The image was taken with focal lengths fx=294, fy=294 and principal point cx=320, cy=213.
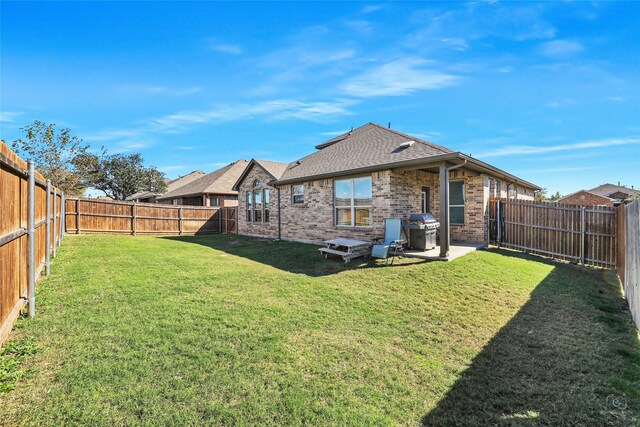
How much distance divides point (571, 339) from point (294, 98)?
458 inches

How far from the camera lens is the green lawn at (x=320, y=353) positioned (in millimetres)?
2664

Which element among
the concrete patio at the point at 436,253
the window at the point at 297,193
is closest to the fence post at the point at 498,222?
the concrete patio at the point at 436,253

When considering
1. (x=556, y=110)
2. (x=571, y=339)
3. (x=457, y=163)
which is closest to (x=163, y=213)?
(x=457, y=163)

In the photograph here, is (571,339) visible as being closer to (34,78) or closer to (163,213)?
(34,78)

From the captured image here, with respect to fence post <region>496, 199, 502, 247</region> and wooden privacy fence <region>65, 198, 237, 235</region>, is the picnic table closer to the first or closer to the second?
fence post <region>496, 199, 502, 247</region>

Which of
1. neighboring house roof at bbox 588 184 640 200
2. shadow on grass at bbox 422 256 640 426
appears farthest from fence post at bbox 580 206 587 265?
neighboring house roof at bbox 588 184 640 200

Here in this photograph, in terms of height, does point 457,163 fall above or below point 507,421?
above

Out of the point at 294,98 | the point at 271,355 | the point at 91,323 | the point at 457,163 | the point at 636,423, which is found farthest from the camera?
the point at 294,98

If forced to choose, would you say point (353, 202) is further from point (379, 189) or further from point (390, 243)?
point (390, 243)

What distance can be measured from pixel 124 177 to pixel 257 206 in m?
22.7

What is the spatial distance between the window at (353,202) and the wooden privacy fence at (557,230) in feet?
17.1

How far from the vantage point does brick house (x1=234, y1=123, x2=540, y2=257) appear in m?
9.76

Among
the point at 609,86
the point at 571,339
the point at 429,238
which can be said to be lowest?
the point at 571,339

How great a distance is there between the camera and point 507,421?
8.71ft
